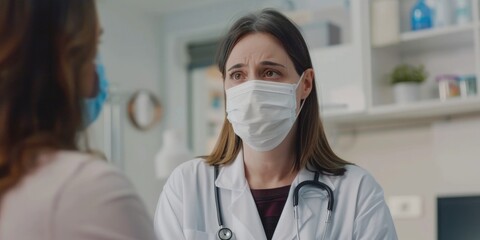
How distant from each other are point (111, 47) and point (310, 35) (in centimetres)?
122

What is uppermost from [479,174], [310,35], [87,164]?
[310,35]

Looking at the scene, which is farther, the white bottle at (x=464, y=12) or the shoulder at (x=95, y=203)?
the white bottle at (x=464, y=12)

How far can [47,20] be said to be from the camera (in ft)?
2.88

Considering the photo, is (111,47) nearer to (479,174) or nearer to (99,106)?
(479,174)

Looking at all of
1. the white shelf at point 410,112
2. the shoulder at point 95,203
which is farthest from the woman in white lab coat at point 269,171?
the white shelf at point 410,112

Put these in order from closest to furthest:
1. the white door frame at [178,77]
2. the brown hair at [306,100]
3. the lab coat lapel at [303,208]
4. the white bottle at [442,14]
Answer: the lab coat lapel at [303,208]
the brown hair at [306,100]
the white bottle at [442,14]
the white door frame at [178,77]

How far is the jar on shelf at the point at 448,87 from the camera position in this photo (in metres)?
2.85

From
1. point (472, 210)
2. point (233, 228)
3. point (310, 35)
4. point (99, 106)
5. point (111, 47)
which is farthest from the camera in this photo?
point (111, 47)

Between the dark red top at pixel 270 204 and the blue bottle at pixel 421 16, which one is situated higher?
the blue bottle at pixel 421 16

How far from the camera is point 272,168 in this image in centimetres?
180

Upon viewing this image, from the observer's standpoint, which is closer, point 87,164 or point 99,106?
point 87,164

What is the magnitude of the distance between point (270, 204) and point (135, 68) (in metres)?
2.43

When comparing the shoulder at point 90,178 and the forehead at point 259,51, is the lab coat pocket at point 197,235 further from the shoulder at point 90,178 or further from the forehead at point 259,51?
the shoulder at point 90,178

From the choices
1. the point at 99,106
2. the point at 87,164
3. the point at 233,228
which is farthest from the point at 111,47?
the point at 87,164
